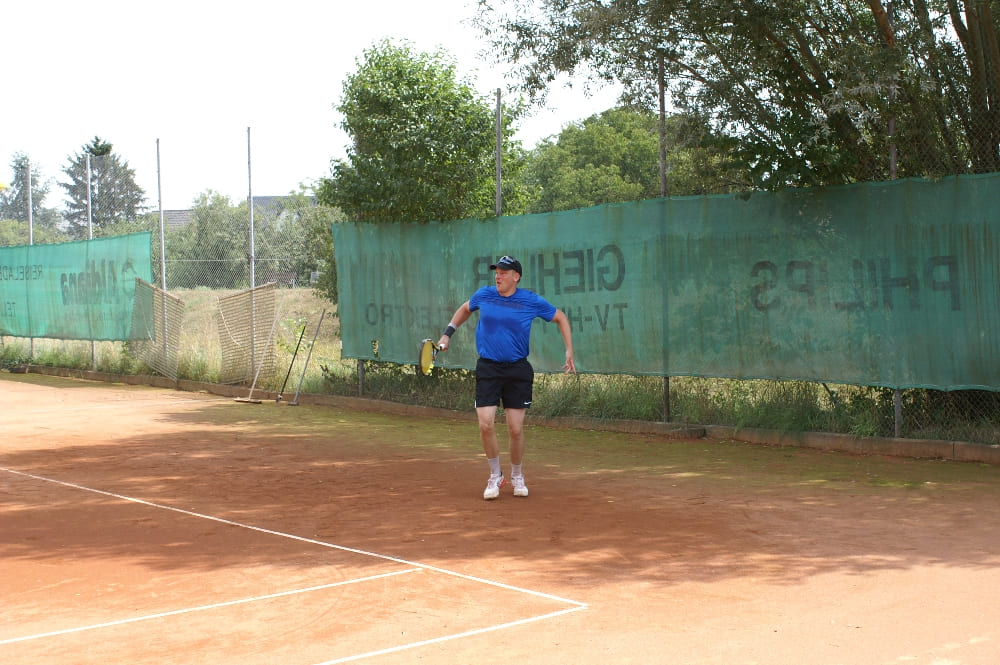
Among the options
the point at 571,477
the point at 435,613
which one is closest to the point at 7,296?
the point at 571,477

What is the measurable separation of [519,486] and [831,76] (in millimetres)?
5154

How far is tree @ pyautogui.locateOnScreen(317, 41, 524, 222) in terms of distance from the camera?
49.9 feet

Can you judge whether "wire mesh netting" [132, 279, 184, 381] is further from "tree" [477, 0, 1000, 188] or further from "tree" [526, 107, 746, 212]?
"tree" [526, 107, 746, 212]

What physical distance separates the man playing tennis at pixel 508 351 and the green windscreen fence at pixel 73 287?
1312cm

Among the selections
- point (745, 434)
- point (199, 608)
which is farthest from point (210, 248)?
point (199, 608)

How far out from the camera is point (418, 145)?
15.1 meters

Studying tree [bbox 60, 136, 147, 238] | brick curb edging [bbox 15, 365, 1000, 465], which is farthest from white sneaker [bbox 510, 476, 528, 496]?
tree [bbox 60, 136, 147, 238]

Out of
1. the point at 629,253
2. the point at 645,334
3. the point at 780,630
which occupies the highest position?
the point at 629,253

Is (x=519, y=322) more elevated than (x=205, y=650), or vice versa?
(x=519, y=322)

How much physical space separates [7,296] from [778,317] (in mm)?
19423

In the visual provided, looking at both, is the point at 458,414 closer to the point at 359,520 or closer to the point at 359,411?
the point at 359,411

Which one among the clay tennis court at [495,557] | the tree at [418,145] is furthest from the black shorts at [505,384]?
the tree at [418,145]

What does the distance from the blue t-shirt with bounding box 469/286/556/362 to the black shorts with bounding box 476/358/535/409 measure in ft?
0.21

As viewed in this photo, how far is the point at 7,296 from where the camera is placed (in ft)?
83.1
